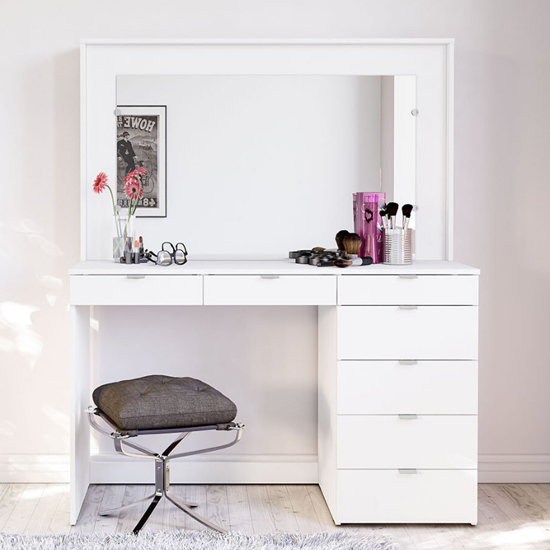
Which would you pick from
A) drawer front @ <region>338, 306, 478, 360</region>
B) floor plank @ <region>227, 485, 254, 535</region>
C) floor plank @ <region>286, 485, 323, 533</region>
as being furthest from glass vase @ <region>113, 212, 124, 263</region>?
floor plank @ <region>286, 485, 323, 533</region>

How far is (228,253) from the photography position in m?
2.99

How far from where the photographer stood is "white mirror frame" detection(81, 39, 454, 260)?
2922mm

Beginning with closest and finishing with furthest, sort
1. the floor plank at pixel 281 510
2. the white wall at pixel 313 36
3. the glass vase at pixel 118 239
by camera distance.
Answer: the floor plank at pixel 281 510
the glass vase at pixel 118 239
the white wall at pixel 313 36

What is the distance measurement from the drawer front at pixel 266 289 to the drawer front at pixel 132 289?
0.06 m

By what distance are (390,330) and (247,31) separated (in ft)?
4.35

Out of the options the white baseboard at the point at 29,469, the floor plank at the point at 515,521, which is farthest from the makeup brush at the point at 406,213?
the white baseboard at the point at 29,469

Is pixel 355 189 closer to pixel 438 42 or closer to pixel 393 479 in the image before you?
pixel 438 42

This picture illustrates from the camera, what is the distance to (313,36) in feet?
9.84

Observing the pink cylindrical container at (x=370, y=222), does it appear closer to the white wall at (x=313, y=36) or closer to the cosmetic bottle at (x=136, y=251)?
the white wall at (x=313, y=36)

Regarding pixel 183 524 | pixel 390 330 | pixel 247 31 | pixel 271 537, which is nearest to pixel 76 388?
pixel 183 524

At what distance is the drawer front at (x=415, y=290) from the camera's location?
257 centimetres

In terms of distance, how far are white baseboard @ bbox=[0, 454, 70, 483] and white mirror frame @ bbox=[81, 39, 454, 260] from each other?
0.86 m

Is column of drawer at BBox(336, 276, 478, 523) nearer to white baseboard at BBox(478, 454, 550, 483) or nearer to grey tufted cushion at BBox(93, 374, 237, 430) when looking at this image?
grey tufted cushion at BBox(93, 374, 237, 430)

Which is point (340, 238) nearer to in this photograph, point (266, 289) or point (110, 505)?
point (266, 289)
